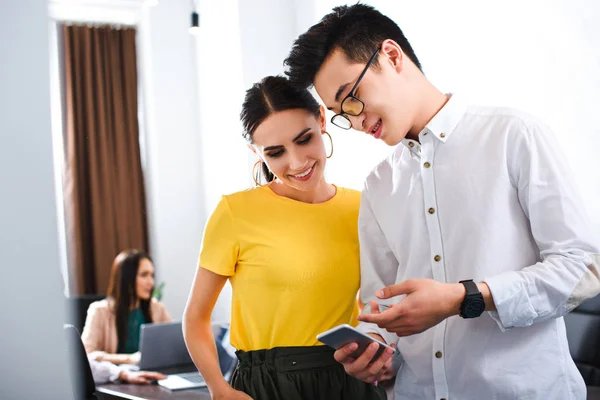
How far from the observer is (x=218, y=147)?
5.13 meters

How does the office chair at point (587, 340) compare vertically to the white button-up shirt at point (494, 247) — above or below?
below

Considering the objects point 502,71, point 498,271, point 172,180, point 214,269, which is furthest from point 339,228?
point 172,180

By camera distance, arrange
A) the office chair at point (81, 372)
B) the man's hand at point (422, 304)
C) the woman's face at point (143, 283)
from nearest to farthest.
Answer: the man's hand at point (422, 304) → the office chair at point (81, 372) → the woman's face at point (143, 283)

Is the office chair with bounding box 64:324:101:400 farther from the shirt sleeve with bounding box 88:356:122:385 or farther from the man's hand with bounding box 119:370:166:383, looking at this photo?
the shirt sleeve with bounding box 88:356:122:385

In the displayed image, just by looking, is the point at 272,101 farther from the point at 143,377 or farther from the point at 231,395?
the point at 143,377

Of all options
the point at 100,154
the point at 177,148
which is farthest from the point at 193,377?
the point at 100,154

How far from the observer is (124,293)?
4348 mm

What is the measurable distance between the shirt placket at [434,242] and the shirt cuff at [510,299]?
17 centimetres

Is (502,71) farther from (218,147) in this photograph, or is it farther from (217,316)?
(217,316)

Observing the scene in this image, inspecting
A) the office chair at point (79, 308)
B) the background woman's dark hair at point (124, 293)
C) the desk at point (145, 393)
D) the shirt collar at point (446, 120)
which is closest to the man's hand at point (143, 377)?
the desk at point (145, 393)

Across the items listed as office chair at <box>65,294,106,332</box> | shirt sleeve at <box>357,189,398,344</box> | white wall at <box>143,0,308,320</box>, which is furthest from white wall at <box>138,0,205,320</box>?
shirt sleeve at <box>357,189,398,344</box>

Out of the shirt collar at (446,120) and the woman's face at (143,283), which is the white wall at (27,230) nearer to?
the shirt collar at (446,120)

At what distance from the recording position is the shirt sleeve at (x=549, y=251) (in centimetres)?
115

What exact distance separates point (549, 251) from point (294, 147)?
0.73 metres
